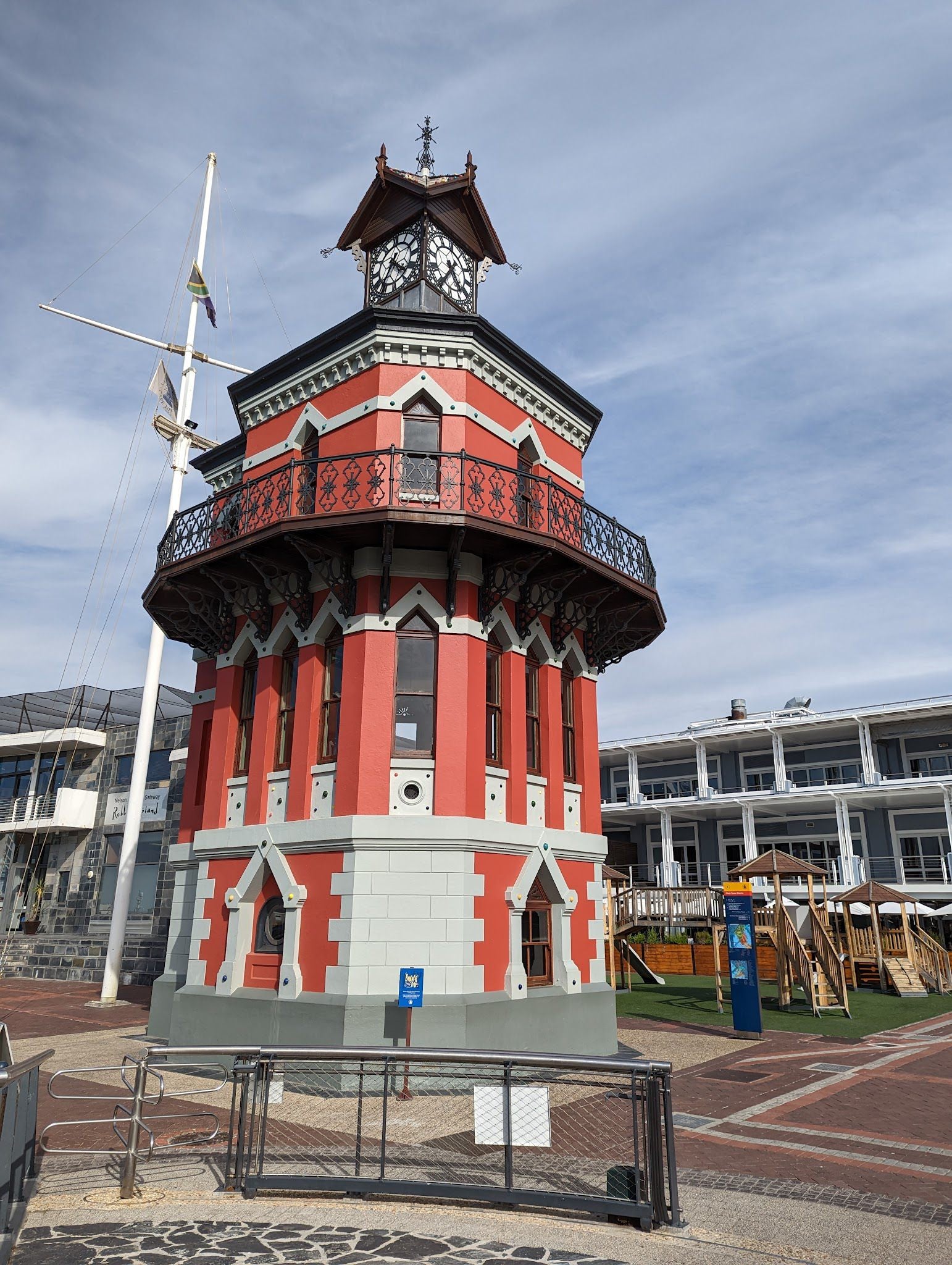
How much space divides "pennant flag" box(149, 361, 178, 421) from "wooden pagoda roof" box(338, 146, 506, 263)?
9.27 m

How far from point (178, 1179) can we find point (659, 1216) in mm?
4227

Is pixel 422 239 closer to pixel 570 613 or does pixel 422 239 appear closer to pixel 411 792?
pixel 570 613

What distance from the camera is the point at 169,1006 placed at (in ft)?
54.2

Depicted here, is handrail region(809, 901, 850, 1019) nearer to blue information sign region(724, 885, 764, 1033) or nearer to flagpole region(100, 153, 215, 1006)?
blue information sign region(724, 885, 764, 1033)

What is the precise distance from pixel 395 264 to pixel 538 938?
13786mm

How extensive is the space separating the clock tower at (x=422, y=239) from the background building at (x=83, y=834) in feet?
55.7

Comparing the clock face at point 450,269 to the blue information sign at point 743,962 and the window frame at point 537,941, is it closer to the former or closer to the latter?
the window frame at point 537,941

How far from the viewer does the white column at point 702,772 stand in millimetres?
44609

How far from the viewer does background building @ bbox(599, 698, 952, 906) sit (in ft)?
129

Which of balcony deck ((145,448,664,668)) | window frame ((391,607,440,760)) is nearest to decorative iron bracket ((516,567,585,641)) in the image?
balcony deck ((145,448,664,668))

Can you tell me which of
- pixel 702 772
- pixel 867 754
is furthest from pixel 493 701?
pixel 702 772

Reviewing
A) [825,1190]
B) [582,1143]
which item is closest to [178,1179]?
[582,1143]

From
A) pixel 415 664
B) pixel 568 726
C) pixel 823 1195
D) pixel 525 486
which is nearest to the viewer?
pixel 823 1195

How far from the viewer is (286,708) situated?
1583 cm
